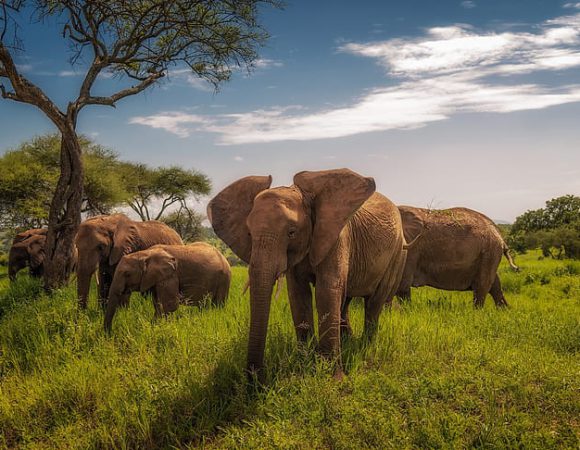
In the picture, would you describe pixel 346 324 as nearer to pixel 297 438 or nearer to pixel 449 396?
pixel 449 396

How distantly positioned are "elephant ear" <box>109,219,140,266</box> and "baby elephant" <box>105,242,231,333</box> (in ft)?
4.14

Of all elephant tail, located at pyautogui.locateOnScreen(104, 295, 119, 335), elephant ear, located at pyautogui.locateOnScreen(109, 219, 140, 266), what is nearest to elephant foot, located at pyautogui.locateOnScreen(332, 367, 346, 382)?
elephant tail, located at pyautogui.locateOnScreen(104, 295, 119, 335)

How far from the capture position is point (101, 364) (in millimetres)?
6016

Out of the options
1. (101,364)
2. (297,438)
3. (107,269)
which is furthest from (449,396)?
(107,269)

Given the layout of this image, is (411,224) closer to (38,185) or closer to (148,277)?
(148,277)

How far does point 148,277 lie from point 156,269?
0.20 meters

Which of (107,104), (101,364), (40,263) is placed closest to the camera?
(101,364)

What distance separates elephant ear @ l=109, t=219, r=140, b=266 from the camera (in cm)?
1017

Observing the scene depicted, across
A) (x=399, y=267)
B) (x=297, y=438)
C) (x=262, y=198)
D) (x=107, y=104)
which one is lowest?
(x=297, y=438)

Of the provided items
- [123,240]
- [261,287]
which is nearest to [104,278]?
[123,240]

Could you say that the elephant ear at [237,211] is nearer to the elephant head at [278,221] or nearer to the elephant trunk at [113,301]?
the elephant head at [278,221]

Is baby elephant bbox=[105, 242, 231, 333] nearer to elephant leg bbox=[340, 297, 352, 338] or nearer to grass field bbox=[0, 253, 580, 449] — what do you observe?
grass field bbox=[0, 253, 580, 449]

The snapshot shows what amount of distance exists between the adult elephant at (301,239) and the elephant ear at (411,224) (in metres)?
4.04

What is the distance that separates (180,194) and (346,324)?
98.3 ft
